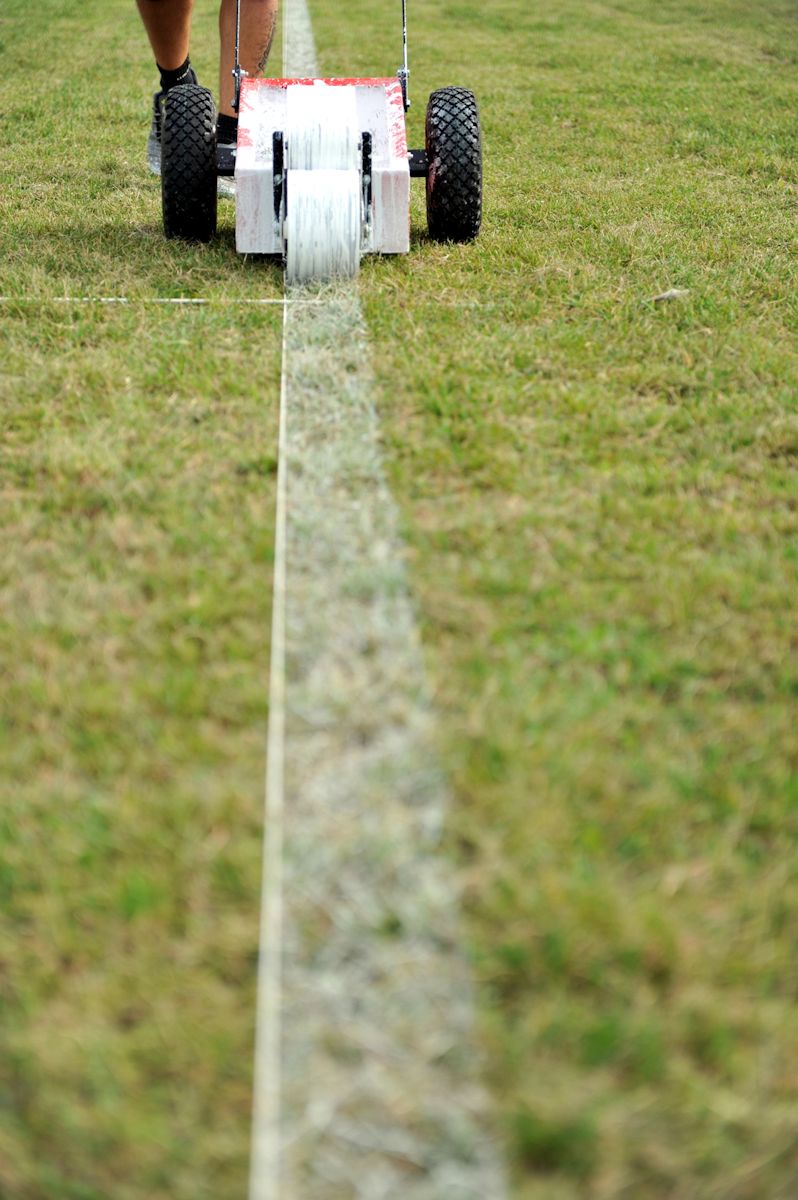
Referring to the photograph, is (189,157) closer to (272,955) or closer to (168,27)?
(168,27)

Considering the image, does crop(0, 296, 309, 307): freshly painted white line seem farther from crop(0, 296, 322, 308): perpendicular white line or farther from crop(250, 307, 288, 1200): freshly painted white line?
crop(250, 307, 288, 1200): freshly painted white line

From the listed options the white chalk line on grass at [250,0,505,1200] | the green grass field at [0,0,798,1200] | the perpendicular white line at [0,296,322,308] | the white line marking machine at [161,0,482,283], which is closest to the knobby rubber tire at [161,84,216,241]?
the white line marking machine at [161,0,482,283]

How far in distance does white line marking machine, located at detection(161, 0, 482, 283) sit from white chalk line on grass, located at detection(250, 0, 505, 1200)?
1.38 m

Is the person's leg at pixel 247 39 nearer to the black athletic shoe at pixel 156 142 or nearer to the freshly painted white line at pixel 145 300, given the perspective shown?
the black athletic shoe at pixel 156 142

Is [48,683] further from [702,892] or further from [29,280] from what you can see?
[29,280]

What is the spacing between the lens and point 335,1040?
124cm

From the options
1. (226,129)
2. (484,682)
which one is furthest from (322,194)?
(484,682)

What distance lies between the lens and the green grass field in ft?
3.90

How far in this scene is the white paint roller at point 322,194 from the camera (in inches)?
130

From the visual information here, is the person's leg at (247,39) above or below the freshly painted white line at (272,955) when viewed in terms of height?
above

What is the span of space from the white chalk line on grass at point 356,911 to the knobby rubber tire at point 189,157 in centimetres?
166

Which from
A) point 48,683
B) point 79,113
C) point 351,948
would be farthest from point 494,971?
point 79,113

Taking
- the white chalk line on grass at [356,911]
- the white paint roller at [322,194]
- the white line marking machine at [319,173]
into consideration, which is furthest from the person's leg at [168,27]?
the white chalk line on grass at [356,911]

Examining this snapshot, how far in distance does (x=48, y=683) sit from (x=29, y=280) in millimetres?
1867
